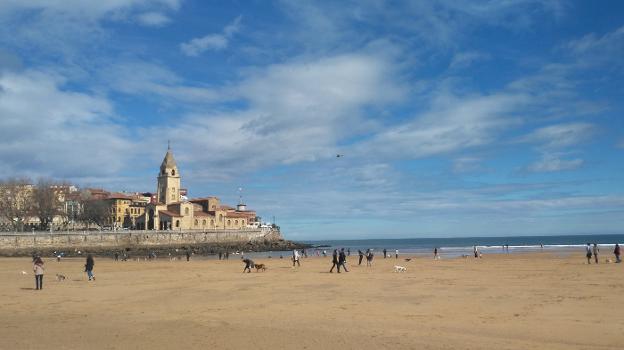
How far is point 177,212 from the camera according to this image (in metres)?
113

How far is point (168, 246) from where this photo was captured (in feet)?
324

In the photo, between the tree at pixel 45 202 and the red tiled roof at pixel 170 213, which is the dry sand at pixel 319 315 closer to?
the tree at pixel 45 202

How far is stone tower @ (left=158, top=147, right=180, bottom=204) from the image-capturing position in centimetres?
11906

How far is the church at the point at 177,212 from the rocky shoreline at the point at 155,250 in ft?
31.1

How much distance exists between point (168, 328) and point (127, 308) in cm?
461

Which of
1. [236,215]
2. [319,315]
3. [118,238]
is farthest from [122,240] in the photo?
[319,315]

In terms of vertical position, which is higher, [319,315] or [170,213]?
[170,213]

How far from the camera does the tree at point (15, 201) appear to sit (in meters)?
89.4

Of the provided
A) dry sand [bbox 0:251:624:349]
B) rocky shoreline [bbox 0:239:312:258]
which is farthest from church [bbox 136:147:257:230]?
dry sand [bbox 0:251:624:349]

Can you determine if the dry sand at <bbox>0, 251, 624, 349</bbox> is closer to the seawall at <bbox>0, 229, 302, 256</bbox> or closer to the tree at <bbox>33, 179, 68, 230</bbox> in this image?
the seawall at <bbox>0, 229, 302, 256</bbox>

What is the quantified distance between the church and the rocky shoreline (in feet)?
31.1

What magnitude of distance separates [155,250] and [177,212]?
25761 mm

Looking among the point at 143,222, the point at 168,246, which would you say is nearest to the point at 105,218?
the point at 143,222

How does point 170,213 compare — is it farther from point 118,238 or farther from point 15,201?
point 15,201
